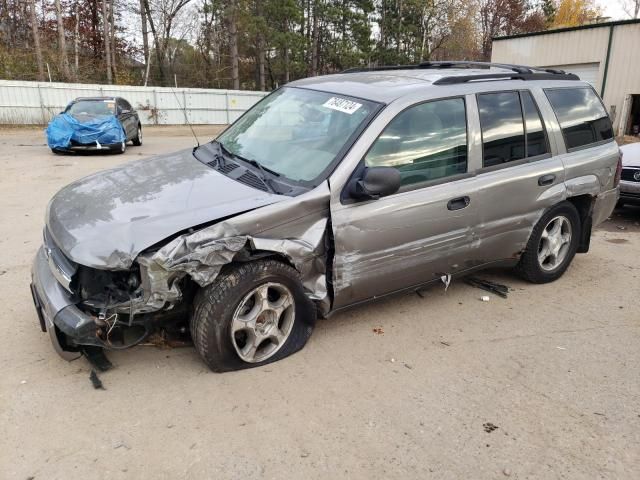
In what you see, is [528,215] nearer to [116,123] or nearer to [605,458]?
[605,458]

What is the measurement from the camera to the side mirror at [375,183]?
3.23 meters

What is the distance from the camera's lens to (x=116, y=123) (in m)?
13.0

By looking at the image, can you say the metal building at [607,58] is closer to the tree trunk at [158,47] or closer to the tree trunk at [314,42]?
the tree trunk at [314,42]

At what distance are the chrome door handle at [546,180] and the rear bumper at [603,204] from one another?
0.75 metres

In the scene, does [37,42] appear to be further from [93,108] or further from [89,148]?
[89,148]

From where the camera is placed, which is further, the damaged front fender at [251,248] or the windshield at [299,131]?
the windshield at [299,131]

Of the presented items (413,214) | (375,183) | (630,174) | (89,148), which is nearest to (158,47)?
(89,148)

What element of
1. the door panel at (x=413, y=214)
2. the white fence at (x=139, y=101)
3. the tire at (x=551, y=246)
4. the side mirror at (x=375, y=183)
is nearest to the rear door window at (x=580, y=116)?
the tire at (x=551, y=246)

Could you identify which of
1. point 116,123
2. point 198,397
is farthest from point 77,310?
point 116,123

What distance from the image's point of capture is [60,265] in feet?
10.1

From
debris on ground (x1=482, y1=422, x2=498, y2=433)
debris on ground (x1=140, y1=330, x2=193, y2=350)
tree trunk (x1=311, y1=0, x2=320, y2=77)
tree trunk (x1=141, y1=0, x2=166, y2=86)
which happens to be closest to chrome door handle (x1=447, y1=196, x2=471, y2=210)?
debris on ground (x1=482, y1=422, x2=498, y2=433)

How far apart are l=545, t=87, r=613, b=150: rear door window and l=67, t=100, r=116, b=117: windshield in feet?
38.9

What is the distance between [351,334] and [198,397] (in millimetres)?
1237

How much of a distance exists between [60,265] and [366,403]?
1.98 meters
